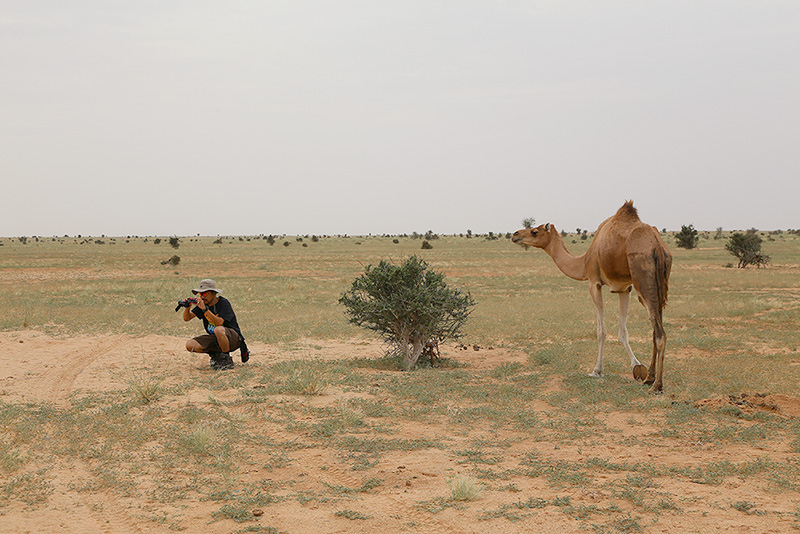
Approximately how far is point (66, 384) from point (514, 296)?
18606mm

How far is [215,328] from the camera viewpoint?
11320 mm

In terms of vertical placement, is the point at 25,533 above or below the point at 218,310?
below

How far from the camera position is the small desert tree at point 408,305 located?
11914mm

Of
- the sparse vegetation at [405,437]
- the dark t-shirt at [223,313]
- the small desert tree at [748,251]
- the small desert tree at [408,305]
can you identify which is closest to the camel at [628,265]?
the sparse vegetation at [405,437]

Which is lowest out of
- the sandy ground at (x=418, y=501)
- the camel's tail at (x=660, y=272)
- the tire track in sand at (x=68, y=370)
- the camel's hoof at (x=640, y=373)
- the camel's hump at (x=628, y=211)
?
the tire track in sand at (x=68, y=370)

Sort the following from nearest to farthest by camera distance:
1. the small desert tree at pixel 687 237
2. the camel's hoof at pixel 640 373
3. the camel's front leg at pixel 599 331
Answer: the camel's hoof at pixel 640 373 < the camel's front leg at pixel 599 331 < the small desert tree at pixel 687 237

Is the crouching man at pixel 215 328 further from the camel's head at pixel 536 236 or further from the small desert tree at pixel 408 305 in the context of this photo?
the camel's head at pixel 536 236

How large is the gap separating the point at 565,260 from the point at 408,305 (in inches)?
119

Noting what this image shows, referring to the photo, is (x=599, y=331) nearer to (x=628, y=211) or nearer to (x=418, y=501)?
(x=628, y=211)

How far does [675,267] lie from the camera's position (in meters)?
40.2

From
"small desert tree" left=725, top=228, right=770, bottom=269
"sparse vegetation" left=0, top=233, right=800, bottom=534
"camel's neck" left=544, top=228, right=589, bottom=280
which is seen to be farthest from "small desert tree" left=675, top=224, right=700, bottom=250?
"camel's neck" left=544, top=228, right=589, bottom=280

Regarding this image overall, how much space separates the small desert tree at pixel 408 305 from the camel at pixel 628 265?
1.83 m

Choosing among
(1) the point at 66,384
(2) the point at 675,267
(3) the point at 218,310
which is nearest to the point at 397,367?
(3) the point at 218,310

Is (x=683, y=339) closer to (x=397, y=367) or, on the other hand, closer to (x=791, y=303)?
(x=397, y=367)
